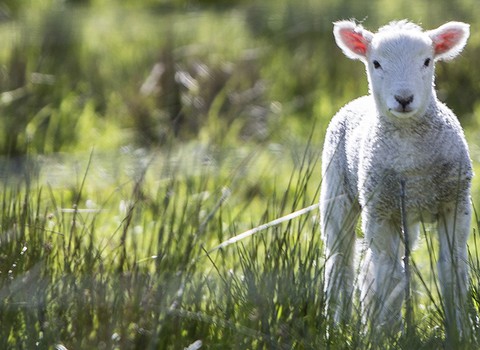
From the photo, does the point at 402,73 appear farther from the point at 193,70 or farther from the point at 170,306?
the point at 193,70

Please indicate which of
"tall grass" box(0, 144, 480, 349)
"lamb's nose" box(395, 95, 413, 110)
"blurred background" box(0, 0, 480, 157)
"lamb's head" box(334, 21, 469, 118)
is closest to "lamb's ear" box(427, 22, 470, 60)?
"lamb's head" box(334, 21, 469, 118)

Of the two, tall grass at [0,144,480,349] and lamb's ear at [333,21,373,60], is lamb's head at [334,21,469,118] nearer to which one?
lamb's ear at [333,21,373,60]

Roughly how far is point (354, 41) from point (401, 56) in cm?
38

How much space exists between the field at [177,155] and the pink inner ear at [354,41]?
1.78ft

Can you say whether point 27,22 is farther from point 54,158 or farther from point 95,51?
point 54,158

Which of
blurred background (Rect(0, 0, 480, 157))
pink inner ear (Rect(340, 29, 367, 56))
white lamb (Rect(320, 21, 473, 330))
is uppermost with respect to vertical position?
pink inner ear (Rect(340, 29, 367, 56))

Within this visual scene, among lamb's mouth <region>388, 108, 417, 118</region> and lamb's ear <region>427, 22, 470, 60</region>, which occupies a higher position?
lamb's ear <region>427, 22, 470, 60</region>

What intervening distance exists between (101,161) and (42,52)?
217 cm

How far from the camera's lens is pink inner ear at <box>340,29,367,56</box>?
5.18m

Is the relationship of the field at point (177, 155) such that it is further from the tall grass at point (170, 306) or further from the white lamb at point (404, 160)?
the white lamb at point (404, 160)

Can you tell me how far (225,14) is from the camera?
12180 millimetres

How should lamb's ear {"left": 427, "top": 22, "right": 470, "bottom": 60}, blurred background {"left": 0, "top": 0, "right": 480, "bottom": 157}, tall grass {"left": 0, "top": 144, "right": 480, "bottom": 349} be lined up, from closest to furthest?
tall grass {"left": 0, "top": 144, "right": 480, "bottom": 349} < lamb's ear {"left": 427, "top": 22, "right": 470, "bottom": 60} < blurred background {"left": 0, "top": 0, "right": 480, "bottom": 157}

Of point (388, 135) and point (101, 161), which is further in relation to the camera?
point (101, 161)

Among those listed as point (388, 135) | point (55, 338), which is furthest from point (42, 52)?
point (55, 338)
